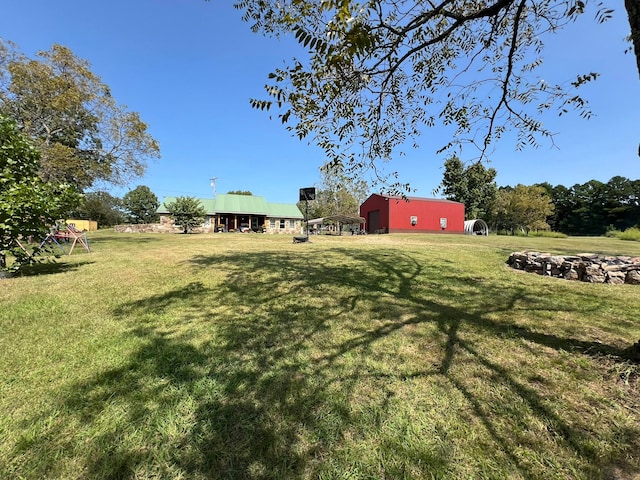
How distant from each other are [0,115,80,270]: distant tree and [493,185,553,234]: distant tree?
43156 mm

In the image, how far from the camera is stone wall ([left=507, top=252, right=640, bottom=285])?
5.73 meters

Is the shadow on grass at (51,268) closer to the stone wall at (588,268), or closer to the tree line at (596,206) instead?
the stone wall at (588,268)

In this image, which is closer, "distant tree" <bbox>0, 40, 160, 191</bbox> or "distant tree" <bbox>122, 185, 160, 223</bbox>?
"distant tree" <bbox>0, 40, 160, 191</bbox>

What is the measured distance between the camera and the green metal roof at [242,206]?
31638 millimetres

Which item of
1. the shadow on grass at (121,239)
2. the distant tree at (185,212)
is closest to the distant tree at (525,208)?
the distant tree at (185,212)

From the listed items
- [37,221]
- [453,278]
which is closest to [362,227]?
[453,278]

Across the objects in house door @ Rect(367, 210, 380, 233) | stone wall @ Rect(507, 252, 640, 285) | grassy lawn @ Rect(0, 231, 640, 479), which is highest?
house door @ Rect(367, 210, 380, 233)

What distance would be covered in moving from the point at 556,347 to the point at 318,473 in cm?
276

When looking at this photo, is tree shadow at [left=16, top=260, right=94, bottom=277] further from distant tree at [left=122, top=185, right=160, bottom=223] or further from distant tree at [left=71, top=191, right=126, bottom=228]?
distant tree at [left=122, top=185, right=160, bottom=223]

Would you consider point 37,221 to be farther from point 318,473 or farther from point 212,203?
point 212,203

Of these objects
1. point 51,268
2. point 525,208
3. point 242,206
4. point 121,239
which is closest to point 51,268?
point 51,268

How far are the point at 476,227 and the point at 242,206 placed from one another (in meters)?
26.9

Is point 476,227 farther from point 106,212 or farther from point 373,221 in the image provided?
point 106,212

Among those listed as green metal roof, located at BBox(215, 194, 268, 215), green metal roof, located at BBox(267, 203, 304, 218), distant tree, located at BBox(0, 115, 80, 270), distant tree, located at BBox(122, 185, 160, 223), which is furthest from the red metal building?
distant tree, located at BBox(122, 185, 160, 223)
